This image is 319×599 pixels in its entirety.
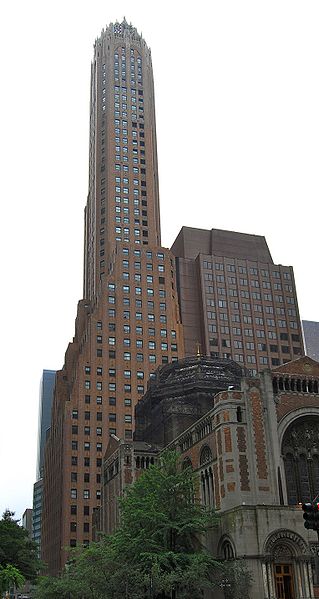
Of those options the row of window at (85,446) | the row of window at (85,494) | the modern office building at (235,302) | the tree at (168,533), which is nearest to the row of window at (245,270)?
the modern office building at (235,302)

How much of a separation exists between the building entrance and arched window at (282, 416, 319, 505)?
6529mm

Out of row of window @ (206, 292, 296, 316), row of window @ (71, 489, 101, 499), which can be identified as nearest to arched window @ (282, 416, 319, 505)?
row of window @ (71, 489, 101, 499)

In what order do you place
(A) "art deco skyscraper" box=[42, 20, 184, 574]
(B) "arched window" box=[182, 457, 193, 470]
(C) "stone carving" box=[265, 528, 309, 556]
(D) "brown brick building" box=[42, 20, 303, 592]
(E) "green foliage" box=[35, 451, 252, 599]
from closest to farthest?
1. (E) "green foliage" box=[35, 451, 252, 599]
2. (C) "stone carving" box=[265, 528, 309, 556]
3. (B) "arched window" box=[182, 457, 193, 470]
4. (A) "art deco skyscraper" box=[42, 20, 184, 574]
5. (D) "brown brick building" box=[42, 20, 303, 592]

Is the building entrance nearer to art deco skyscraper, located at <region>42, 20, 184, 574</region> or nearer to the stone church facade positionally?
the stone church facade

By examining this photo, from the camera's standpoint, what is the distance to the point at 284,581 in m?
51.7

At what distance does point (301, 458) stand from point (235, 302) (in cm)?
9289

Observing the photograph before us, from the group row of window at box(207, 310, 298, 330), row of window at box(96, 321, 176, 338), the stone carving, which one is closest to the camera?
the stone carving

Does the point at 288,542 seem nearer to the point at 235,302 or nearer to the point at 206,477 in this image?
the point at 206,477

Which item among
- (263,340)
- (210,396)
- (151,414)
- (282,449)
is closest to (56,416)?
(263,340)

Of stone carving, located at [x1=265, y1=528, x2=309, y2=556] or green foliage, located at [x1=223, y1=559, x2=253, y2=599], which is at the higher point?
stone carving, located at [x1=265, y1=528, x2=309, y2=556]

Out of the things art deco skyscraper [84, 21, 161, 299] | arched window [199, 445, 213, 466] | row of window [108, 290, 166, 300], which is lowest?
arched window [199, 445, 213, 466]

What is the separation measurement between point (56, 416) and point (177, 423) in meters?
67.0

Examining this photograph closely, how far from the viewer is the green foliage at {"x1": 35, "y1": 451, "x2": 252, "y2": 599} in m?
46.7

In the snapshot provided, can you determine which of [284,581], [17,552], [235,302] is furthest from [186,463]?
[235,302]
